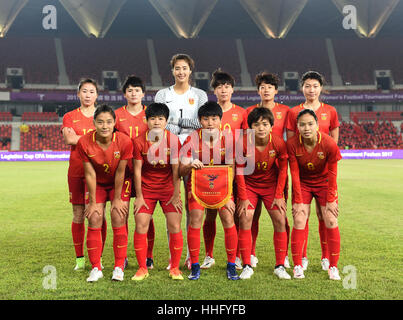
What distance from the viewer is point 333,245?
3604mm

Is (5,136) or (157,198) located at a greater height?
(5,136)

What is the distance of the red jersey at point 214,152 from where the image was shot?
3643mm

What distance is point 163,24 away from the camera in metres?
37.9

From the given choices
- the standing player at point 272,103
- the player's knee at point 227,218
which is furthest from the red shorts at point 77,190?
the standing player at point 272,103

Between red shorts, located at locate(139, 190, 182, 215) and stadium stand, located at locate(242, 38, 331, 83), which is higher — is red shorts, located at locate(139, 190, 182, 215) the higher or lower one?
the lower one

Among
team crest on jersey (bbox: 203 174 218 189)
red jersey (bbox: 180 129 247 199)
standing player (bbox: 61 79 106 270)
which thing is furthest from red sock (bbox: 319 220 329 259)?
standing player (bbox: 61 79 106 270)

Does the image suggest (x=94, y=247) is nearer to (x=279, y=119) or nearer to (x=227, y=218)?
(x=227, y=218)

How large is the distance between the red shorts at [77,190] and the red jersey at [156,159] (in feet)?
2.38

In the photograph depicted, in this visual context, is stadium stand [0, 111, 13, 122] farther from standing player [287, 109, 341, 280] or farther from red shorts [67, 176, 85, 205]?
standing player [287, 109, 341, 280]

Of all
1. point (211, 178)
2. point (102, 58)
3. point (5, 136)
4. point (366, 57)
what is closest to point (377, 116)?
point (366, 57)

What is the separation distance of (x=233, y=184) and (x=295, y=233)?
793 mm

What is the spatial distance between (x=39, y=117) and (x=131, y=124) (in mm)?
30867

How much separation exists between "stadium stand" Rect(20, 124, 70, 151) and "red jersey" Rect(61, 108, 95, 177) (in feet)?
87.0

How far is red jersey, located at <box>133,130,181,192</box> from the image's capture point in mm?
3617
